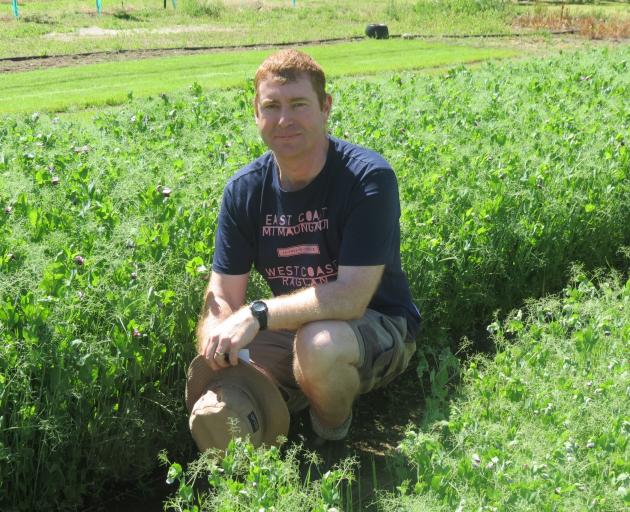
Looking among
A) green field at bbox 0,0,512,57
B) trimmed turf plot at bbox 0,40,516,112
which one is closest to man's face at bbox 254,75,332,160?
trimmed turf plot at bbox 0,40,516,112

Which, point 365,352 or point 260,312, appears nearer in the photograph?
point 260,312

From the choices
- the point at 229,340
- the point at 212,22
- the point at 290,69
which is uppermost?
the point at 290,69

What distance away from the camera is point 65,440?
3.79 meters

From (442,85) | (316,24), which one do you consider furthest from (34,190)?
(316,24)

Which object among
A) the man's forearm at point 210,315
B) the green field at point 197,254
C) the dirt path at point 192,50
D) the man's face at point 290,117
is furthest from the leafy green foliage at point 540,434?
the dirt path at point 192,50

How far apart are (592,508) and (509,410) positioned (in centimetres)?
77

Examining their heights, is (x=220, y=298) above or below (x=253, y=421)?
above

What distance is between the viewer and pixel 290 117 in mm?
3945

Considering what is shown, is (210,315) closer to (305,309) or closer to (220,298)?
(220,298)

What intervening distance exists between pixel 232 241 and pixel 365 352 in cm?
75

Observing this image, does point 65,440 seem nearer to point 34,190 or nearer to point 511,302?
point 34,190

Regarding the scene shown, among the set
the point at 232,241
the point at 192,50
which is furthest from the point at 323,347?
the point at 192,50

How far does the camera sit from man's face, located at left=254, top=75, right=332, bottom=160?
3.95m

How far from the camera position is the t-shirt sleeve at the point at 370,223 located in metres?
3.91
